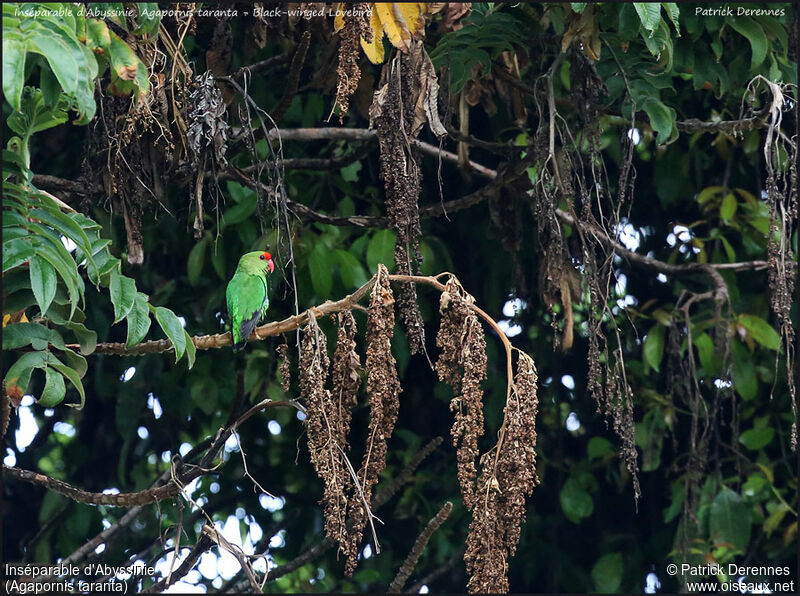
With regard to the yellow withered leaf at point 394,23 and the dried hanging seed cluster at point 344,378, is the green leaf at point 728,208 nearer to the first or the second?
the yellow withered leaf at point 394,23

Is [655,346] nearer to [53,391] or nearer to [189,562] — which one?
[189,562]

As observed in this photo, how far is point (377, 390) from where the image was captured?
2.24 meters

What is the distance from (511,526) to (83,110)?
118 centimetres

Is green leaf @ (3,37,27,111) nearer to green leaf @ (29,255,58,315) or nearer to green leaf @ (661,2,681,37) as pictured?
green leaf @ (29,255,58,315)

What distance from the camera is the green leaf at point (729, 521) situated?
13.2 feet

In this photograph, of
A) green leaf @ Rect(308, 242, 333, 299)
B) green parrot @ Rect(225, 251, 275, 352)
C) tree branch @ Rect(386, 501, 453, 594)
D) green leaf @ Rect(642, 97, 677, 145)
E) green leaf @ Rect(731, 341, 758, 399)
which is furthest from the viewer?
green leaf @ Rect(731, 341, 758, 399)

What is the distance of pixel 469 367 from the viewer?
7.39 ft

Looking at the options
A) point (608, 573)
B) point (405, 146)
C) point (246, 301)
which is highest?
point (405, 146)

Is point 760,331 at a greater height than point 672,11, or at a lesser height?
lesser

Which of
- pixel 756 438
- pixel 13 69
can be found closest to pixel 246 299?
pixel 13 69

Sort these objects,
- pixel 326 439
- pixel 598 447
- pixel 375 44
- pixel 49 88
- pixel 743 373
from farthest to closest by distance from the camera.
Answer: pixel 598 447, pixel 743 373, pixel 375 44, pixel 326 439, pixel 49 88

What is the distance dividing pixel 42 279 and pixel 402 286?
77 centimetres

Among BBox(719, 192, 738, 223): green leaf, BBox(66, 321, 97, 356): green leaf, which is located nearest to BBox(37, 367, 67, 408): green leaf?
BBox(66, 321, 97, 356): green leaf

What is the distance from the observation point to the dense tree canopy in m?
2.34
